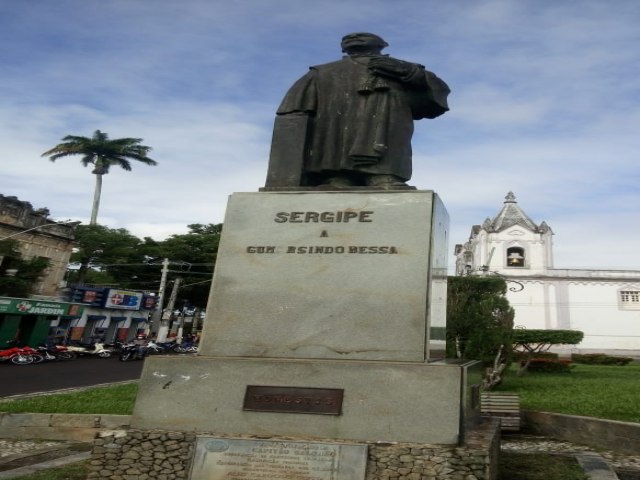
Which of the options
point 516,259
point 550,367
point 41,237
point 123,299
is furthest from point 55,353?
point 516,259

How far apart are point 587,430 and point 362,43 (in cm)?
545

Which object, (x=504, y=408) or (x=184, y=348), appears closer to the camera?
(x=504, y=408)

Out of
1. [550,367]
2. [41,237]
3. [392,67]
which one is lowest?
[550,367]

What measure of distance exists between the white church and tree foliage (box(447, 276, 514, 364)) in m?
27.2

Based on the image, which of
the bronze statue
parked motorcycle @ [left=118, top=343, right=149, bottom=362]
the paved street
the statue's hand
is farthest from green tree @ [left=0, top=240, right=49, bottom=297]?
the statue's hand

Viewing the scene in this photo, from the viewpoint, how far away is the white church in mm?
40969

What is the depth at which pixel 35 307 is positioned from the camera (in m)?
24.7

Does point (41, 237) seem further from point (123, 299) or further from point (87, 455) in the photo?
point (87, 455)

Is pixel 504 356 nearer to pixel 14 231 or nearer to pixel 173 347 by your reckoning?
pixel 173 347

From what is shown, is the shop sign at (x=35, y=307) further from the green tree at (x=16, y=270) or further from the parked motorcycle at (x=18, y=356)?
the parked motorcycle at (x=18, y=356)

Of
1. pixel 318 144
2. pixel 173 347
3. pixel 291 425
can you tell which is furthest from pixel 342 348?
pixel 173 347

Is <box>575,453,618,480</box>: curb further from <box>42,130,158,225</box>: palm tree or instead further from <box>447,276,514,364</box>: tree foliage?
<box>42,130,158,225</box>: palm tree

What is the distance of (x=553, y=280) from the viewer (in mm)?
42500

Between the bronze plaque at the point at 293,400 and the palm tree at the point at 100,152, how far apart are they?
1630 inches
